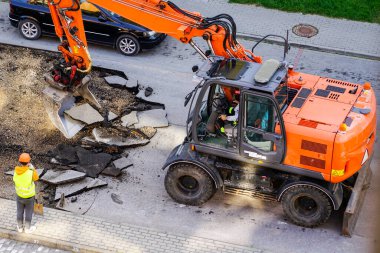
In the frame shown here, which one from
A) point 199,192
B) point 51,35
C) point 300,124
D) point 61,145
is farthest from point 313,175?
→ point 51,35

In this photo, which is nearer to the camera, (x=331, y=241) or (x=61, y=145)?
(x=331, y=241)

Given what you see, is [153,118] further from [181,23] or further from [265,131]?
[265,131]

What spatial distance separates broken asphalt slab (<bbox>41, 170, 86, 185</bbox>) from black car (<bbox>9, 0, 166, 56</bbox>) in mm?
5536

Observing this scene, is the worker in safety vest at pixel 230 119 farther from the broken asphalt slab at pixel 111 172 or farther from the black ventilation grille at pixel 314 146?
the broken asphalt slab at pixel 111 172

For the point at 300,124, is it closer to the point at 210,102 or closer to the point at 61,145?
the point at 210,102

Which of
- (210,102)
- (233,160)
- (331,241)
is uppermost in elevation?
(210,102)

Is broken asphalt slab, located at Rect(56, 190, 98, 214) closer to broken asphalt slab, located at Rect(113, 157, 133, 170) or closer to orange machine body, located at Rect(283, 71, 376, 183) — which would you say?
broken asphalt slab, located at Rect(113, 157, 133, 170)

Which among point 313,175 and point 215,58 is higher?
point 215,58

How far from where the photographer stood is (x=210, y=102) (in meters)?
13.4

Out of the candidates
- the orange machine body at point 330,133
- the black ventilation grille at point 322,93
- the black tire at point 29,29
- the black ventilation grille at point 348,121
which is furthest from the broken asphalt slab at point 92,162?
the black tire at point 29,29

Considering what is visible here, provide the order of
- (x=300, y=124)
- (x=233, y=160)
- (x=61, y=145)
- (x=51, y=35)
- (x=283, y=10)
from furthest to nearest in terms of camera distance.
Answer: (x=283, y=10)
(x=51, y=35)
(x=61, y=145)
(x=233, y=160)
(x=300, y=124)

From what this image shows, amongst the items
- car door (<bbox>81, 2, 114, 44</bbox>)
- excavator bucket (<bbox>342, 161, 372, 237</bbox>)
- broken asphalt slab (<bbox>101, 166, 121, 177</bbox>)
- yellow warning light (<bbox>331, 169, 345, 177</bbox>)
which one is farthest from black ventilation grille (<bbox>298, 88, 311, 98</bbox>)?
car door (<bbox>81, 2, 114, 44</bbox>)

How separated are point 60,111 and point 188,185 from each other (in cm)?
354

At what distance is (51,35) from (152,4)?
22.2 ft
